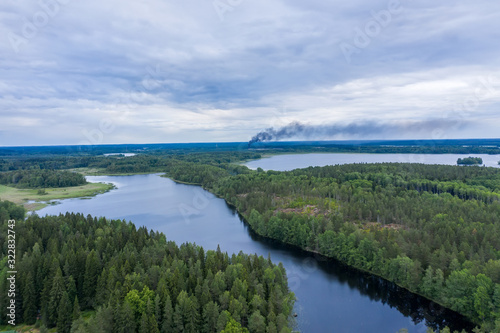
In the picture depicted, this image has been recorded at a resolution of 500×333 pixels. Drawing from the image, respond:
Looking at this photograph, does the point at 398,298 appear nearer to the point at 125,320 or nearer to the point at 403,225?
the point at 403,225

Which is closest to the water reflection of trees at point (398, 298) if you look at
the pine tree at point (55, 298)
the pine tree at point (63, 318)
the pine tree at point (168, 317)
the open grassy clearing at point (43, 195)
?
the pine tree at point (168, 317)

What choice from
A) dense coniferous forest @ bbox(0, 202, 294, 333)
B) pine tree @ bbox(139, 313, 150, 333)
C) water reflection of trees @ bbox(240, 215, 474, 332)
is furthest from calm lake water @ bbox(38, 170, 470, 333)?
pine tree @ bbox(139, 313, 150, 333)

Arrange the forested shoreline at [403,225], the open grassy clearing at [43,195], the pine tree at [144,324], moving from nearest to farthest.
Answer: the pine tree at [144,324]
the forested shoreline at [403,225]
the open grassy clearing at [43,195]

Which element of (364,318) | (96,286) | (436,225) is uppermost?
(436,225)

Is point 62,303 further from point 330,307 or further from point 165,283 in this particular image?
point 330,307

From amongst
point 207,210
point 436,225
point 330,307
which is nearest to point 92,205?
point 207,210

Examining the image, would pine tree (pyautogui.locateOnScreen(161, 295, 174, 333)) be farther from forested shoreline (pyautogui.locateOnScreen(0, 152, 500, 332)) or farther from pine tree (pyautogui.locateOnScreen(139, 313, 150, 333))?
forested shoreline (pyautogui.locateOnScreen(0, 152, 500, 332))

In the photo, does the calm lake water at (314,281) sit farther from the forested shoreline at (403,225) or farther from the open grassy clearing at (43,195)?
the open grassy clearing at (43,195)

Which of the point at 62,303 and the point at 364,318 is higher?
the point at 62,303
